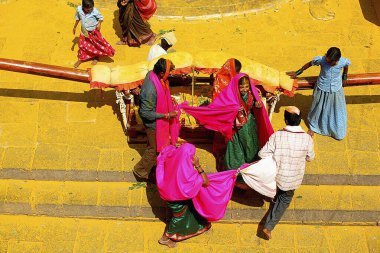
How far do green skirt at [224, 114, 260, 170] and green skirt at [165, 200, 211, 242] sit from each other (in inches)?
28.6

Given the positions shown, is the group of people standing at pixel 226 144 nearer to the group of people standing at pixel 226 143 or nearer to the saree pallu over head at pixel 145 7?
the group of people standing at pixel 226 143

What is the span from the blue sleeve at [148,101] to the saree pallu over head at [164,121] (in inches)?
2.0

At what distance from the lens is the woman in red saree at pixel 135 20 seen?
26.2 ft

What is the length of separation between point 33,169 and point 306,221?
3664 millimetres

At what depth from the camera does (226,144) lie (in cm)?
629

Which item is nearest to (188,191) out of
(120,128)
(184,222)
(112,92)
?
(184,222)

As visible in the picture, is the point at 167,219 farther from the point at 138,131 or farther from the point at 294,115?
the point at 294,115

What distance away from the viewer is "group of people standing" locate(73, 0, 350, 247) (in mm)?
5523

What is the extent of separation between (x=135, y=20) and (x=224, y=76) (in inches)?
98.7

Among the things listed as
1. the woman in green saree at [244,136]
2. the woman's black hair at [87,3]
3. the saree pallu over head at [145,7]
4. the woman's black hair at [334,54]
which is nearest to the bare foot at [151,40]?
the saree pallu over head at [145,7]

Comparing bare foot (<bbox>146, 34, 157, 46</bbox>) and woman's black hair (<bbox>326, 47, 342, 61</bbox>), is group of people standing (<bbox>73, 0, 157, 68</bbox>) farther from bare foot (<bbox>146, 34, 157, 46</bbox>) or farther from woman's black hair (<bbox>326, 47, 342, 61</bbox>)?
woman's black hair (<bbox>326, 47, 342, 61</bbox>)

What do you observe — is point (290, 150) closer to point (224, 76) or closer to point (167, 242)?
point (224, 76)

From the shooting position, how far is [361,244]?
6.32 m

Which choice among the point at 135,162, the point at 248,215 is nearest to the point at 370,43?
the point at 248,215
